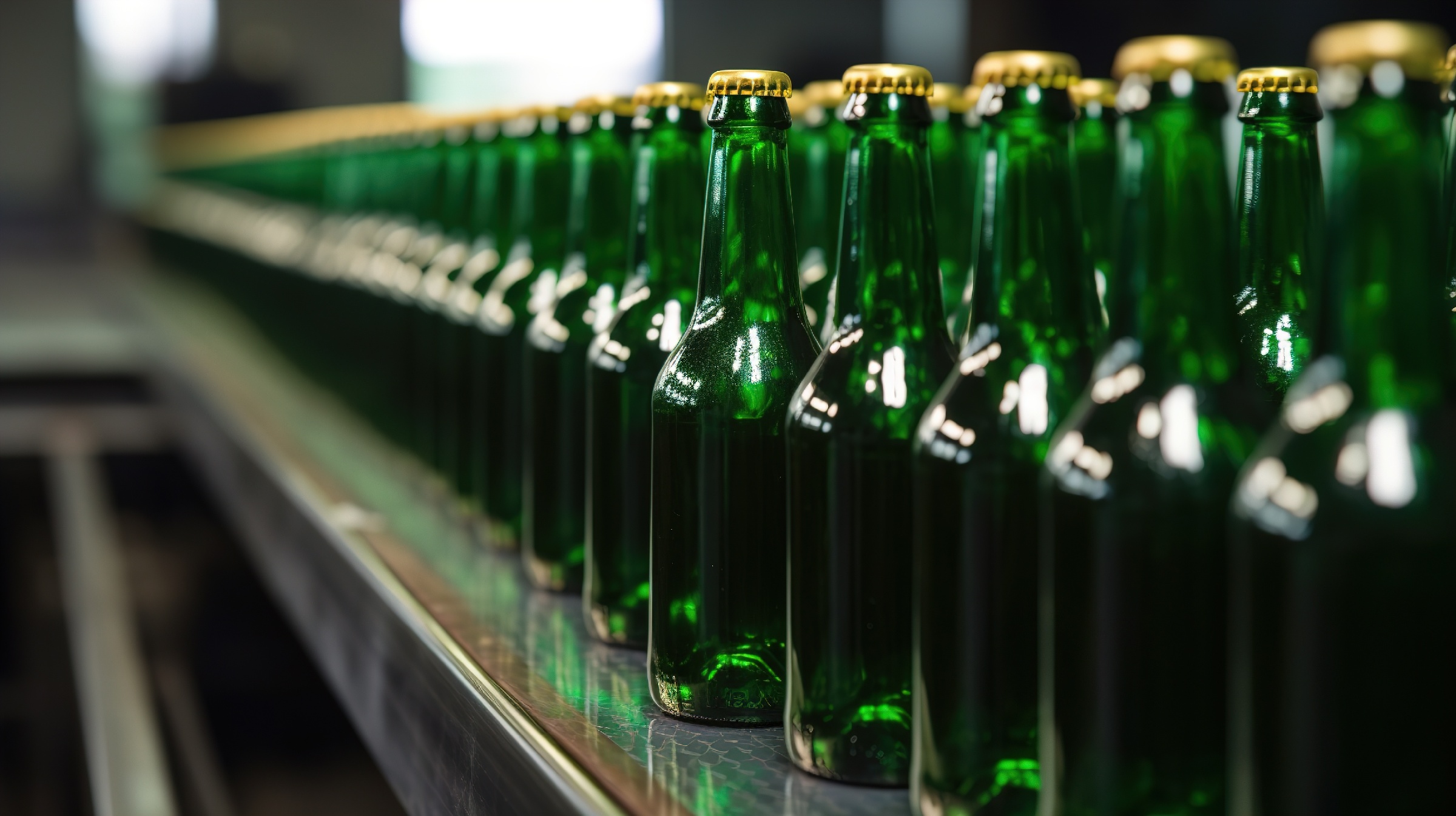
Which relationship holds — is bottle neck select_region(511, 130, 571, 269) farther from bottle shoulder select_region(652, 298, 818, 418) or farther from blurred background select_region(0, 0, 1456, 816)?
bottle shoulder select_region(652, 298, 818, 418)

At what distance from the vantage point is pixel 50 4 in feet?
18.1

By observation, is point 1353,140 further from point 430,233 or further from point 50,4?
point 50,4

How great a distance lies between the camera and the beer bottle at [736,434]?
653 mm

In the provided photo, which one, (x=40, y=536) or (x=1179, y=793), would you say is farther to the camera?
(x=40, y=536)

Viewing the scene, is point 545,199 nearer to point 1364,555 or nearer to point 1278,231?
point 1278,231

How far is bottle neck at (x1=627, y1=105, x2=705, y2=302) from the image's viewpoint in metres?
0.80

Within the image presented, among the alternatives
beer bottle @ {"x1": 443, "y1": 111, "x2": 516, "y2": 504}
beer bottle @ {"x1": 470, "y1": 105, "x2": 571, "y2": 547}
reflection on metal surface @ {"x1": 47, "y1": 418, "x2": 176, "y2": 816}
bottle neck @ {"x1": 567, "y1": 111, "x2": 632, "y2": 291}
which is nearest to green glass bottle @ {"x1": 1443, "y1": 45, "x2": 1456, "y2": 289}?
bottle neck @ {"x1": 567, "y1": 111, "x2": 632, "y2": 291}

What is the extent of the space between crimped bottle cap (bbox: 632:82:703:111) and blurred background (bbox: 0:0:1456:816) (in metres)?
0.16

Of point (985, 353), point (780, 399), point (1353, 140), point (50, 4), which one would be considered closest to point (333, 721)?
point (780, 399)

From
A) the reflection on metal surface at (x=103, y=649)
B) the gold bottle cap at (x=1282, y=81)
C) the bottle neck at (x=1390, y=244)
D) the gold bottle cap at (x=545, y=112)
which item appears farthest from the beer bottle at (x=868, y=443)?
the reflection on metal surface at (x=103, y=649)

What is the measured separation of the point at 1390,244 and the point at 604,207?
2.02 ft

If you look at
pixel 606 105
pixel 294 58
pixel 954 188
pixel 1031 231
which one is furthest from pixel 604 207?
pixel 294 58

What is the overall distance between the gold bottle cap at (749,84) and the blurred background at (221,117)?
0.33 metres

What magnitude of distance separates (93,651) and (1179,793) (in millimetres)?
1850
